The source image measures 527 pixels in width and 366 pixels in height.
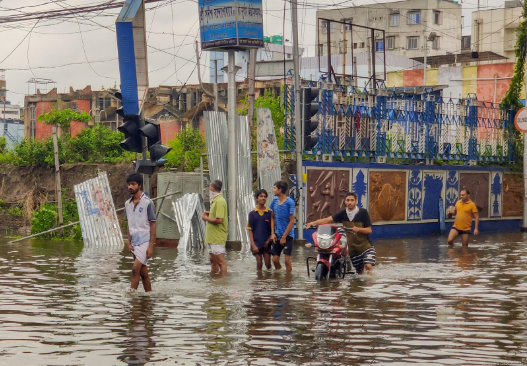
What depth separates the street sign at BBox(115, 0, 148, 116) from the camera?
15633mm

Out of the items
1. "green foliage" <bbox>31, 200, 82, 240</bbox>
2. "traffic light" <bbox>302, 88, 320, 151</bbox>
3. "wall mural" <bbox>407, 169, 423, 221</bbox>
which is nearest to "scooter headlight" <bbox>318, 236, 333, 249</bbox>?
"traffic light" <bbox>302, 88, 320, 151</bbox>

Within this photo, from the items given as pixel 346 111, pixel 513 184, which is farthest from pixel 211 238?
pixel 513 184

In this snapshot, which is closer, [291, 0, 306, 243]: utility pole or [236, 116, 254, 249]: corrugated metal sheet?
[236, 116, 254, 249]: corrugated metal sheet

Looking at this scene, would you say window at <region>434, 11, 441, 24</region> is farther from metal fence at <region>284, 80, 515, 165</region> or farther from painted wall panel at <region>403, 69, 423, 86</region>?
metal fence at <region>284, 80, 515, 165</region>

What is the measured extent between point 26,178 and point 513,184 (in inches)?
712

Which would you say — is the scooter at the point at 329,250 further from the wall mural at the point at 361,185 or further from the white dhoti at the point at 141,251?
the wall mural at the point at 361,185

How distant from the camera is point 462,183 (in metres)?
29.4

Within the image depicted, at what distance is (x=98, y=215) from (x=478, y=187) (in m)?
14.3

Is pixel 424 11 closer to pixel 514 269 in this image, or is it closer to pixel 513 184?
pixel 513 184

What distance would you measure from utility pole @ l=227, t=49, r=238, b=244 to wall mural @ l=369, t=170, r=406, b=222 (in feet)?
19.0

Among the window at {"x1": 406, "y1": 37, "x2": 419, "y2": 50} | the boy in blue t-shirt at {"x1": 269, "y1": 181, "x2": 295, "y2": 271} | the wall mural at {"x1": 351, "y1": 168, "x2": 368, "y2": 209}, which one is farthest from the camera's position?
the window at {"x1": 406, "y1": 37, "x2": 419, "y2": 50}

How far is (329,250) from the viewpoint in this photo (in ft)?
43.8

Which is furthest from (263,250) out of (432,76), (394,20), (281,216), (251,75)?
(394,20)

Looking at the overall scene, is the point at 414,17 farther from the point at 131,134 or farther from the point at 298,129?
the point at 131,134
